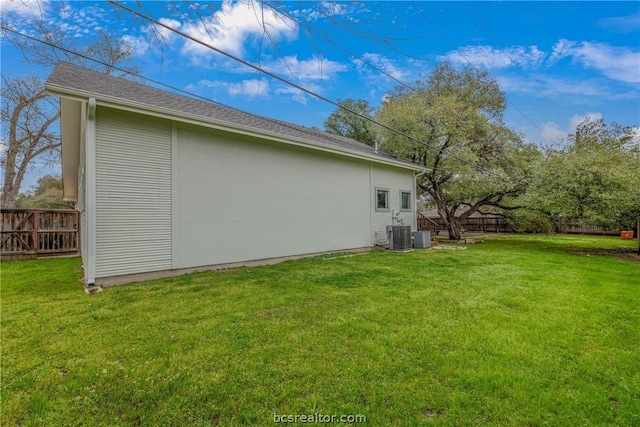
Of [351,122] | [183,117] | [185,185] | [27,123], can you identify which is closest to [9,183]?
[27,123]

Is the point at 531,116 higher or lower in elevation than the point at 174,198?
higher

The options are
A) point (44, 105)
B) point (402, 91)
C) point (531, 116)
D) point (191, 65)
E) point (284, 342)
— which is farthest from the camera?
point (402, 91)

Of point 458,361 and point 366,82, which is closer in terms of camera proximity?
point 458,361

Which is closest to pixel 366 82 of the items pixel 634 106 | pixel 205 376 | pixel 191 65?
pixel 191 65

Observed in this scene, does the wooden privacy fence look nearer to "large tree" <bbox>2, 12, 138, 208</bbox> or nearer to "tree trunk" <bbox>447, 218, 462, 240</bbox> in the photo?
"large tree" <bbox>2, 12, 138, 208</bbox>

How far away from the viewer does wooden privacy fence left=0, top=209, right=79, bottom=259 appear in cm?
862

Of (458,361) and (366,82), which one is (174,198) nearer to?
(366,82)

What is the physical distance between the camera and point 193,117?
226 inches

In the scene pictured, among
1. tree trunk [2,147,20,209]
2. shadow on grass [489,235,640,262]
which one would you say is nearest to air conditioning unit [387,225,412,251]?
shadow on grass [489,235,640,262]

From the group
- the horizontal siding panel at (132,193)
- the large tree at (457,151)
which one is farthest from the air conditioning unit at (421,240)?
the horizontal siding panel at (132,193)

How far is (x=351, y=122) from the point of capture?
22.6 meters

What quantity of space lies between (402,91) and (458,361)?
17.8 metres

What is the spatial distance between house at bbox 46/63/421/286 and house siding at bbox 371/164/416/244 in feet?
3.92

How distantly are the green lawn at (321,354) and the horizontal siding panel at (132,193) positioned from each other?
A: 67 centimetres
